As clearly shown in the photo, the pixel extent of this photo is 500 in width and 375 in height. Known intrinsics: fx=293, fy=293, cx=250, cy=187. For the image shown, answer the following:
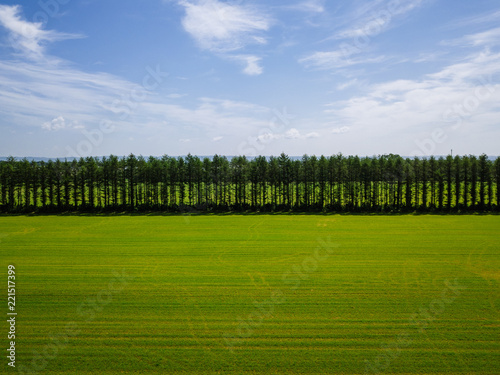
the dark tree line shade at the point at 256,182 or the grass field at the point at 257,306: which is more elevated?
the dark tree line shade at the point at 256,182

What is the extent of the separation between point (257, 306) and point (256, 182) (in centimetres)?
6558

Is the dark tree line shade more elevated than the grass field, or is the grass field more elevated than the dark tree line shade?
the dark tree line shade

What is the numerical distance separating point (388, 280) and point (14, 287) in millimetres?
33405

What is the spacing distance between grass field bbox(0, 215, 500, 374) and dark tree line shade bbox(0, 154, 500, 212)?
38.4 meters

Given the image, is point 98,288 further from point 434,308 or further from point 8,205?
point 8,205

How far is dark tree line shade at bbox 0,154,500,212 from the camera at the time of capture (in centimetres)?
7981

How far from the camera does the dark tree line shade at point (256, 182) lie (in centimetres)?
7981

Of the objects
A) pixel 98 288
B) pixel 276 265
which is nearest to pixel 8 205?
pixel 98 288

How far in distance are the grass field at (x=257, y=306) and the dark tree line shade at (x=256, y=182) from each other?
3842 cm

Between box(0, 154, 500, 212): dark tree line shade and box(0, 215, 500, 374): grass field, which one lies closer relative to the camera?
box(0, 215, 500, 374): grass field

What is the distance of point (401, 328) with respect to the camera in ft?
61.8

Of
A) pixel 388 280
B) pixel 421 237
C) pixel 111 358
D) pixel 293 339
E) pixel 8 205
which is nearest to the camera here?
pixel 111 358

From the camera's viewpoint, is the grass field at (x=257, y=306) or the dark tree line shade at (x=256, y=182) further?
the dark tree line shade at (x=256, y=182)

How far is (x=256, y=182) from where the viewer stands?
86688 millimetres
